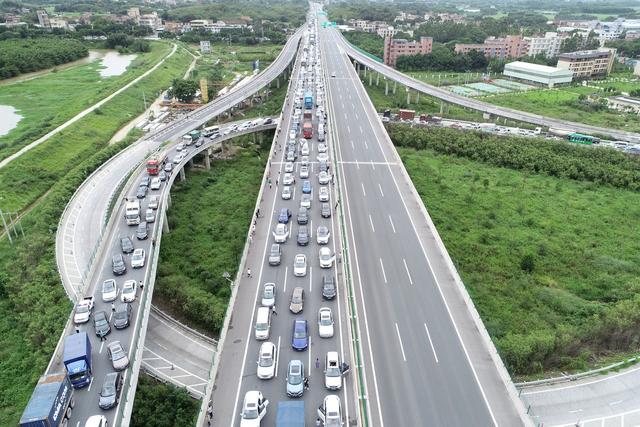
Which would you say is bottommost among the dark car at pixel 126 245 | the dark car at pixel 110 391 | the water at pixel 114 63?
the dark car at pixel 110 391

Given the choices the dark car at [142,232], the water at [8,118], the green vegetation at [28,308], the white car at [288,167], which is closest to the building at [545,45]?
the white car at [288,167]

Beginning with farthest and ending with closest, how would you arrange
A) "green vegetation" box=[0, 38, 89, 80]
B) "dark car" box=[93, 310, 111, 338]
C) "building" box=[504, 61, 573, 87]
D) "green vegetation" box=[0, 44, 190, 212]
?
"building" box=[504, 61, 573, 87]
"green vegetation" box=[0, 38, 89, 80]
"green vegetation" box=[0, 44, 190, 212]
"dark car" box=[93, 310, 111, 338]

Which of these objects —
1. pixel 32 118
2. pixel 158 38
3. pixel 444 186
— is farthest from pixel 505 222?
pixel 158 38

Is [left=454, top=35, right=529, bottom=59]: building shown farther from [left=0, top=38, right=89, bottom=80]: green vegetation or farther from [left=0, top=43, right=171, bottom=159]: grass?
[left=0, top=38, right=89, bottom=80]: green vegetation

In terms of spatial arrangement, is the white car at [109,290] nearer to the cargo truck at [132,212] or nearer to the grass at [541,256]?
the cargo truck at [132,212]

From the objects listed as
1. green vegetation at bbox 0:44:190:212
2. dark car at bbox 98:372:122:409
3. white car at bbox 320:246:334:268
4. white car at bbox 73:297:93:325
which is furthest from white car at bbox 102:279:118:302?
green vegetation at bbox 0:44:190:212

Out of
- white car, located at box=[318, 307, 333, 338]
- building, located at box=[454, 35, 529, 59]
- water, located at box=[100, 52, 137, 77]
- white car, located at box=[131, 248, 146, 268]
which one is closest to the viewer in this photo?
white car, located at box=[318, 307, 333, 338]
